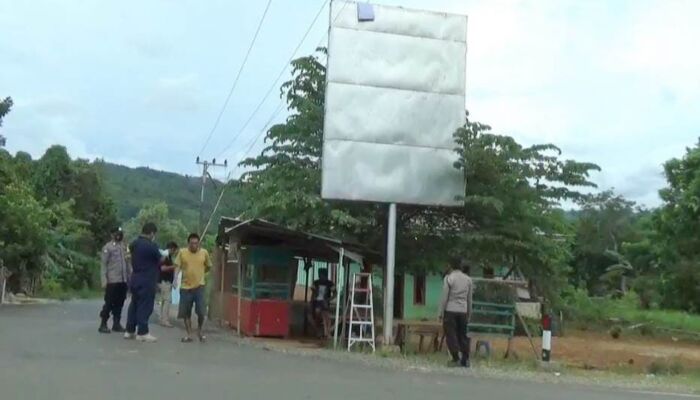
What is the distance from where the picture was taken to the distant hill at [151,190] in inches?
3455

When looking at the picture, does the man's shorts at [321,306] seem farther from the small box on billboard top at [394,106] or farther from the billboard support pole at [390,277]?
the small box on billboard top at [394,106]

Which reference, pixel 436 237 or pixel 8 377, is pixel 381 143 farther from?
pixel 8 377

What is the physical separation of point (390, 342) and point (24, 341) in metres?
6.87

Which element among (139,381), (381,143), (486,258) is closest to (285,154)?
(381,143)

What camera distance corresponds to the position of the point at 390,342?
17.3 metres

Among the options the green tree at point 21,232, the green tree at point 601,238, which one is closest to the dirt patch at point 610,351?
the green tree at point 21,232

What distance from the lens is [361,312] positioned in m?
17.8

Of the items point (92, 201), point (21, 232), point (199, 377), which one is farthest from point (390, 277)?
point (92, 201)

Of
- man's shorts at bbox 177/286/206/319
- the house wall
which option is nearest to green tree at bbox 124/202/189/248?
the house wall

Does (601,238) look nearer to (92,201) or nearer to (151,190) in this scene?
(92,201)

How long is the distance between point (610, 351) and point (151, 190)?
74814 millimetres

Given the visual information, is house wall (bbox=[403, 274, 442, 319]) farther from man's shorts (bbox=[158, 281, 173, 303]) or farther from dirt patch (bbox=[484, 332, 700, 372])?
man's shorts (bbox=[158, 281, 173, 303])

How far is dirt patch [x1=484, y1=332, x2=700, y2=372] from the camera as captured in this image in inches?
786

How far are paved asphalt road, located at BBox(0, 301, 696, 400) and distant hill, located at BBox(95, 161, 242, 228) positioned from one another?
7180 centimetres
